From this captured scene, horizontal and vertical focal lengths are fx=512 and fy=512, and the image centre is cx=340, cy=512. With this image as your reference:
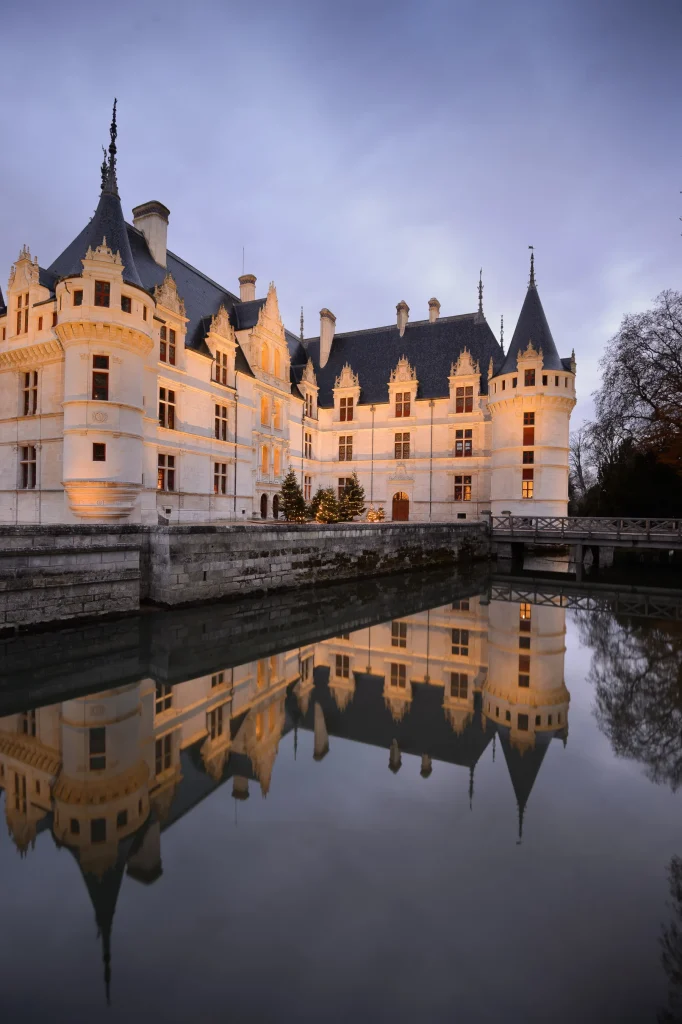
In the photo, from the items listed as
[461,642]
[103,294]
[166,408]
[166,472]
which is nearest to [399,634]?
[461,642]

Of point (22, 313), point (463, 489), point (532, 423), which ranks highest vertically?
point (22, 313)

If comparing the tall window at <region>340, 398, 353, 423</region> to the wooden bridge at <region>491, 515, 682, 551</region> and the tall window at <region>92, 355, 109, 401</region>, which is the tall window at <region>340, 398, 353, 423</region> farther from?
the tall window at <region>92, 355, 109, 401</region>

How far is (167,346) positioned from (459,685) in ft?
53.3

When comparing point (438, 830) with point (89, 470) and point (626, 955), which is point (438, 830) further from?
point (89, 470)

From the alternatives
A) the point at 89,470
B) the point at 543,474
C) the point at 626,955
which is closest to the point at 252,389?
the point at 89,470

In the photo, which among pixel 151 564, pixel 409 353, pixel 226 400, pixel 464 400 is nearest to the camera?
pixel 151 564

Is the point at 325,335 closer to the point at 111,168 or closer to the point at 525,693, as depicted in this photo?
the point at 111,168

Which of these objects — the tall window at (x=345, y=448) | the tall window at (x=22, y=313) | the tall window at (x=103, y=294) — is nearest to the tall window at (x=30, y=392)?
the tall window at (x=22, y=313)

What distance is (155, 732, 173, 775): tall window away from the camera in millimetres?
4652

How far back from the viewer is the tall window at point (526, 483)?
83.4 ft

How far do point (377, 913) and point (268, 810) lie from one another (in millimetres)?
1353

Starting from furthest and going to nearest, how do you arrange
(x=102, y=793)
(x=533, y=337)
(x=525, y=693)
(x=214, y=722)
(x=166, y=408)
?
1. (x=533, y=337)
2. (x=166, y=408)
3. (x=525, y=693)
4. (x=214, y=722)
5. (x=102, y=793)

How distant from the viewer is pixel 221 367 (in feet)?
70.4

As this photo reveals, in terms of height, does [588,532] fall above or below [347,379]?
below
